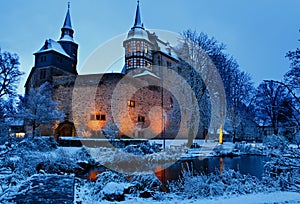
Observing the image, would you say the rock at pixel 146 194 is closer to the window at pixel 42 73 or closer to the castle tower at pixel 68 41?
the window at pixel 42 73

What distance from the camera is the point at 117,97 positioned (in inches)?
990

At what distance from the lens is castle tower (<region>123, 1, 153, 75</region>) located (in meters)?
32.1

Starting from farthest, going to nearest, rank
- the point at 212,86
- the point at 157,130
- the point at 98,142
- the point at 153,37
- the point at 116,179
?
the point at 153,37 < the point at 157,130 < the point at 212,86 < the point at 98,142 < the point at 116,179

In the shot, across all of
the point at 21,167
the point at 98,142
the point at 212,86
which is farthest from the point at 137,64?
the point at 21,167

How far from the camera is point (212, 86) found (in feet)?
65.5

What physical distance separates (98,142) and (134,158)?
4.96 meters

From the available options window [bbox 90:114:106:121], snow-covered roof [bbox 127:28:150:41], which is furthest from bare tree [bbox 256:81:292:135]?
snow-covered roof [bbox 127:28:150:41]

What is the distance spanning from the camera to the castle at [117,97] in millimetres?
24625

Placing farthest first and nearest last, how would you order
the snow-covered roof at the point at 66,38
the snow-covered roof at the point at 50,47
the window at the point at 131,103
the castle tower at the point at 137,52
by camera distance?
the snow-covered roof at the point at 66,38, the castle tower at the point at 137,52, the snow-covered roof at the point at 50,47, the window at the point at 131,103

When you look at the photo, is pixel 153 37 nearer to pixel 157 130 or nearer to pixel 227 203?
pixel 157 130

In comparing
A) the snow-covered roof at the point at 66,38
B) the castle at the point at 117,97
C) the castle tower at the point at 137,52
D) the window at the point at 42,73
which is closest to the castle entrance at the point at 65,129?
the castle at the point at 117,97

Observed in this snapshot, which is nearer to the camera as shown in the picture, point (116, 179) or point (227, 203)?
point (227, 203)

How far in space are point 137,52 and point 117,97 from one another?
31.3ft

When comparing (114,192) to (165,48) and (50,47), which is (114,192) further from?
(165,48)
